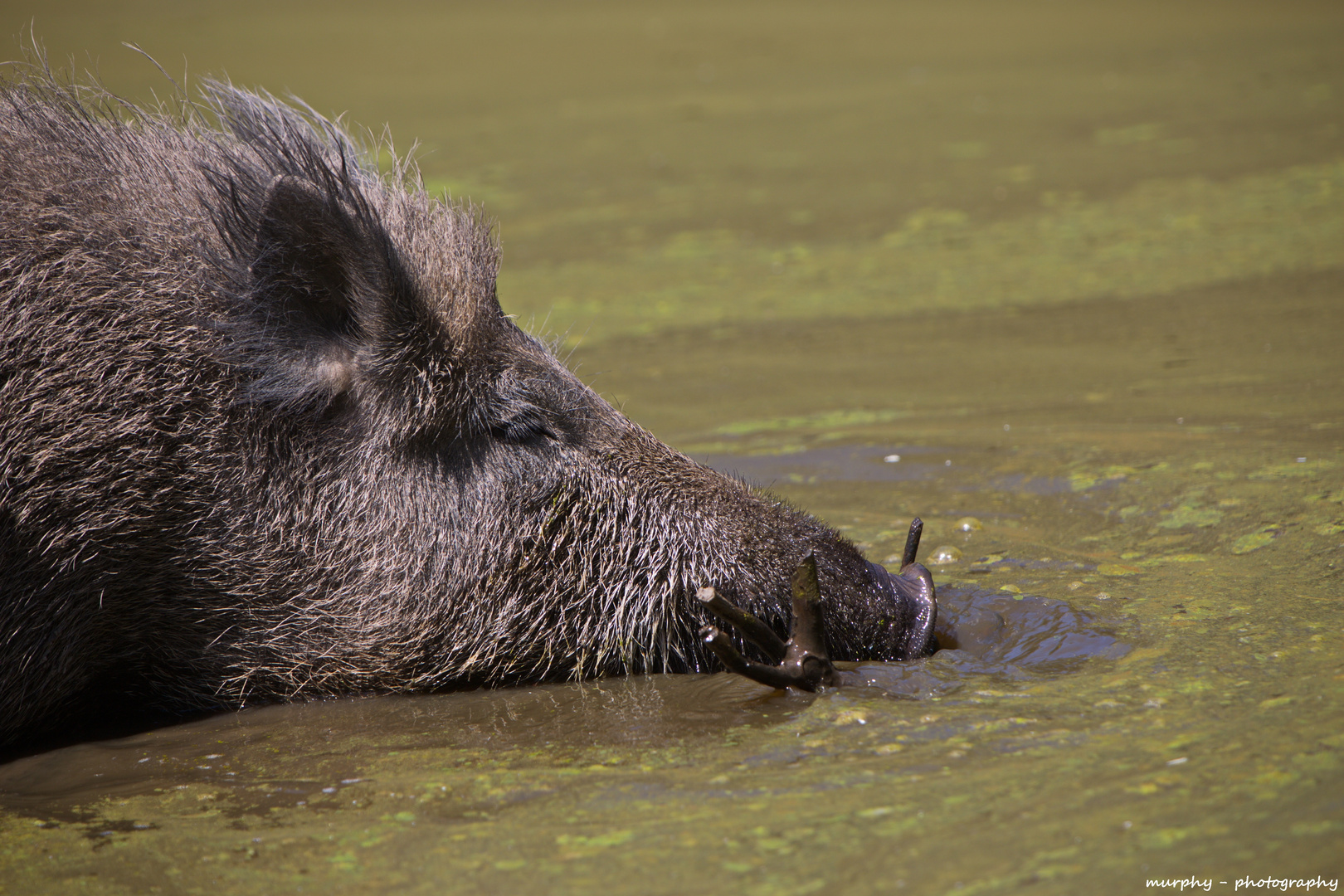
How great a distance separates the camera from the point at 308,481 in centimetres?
367

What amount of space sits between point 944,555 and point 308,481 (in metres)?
2.08

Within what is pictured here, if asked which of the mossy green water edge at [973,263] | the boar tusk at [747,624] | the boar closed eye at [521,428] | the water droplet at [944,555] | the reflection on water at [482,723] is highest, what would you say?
the mossy green water edge at [973,263]

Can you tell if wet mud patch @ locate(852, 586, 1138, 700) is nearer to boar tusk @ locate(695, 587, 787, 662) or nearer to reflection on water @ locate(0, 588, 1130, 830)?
reflection on water @ locate(0, 588, 1130, 830)

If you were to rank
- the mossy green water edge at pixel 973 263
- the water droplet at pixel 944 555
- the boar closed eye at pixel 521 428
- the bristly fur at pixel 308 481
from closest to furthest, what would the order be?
the bristly fur at pixel 308 481, the boar closed eye at pixel 521 428, the water droplet at pixel 944 555, the mossy green water edge at pixel 973 263

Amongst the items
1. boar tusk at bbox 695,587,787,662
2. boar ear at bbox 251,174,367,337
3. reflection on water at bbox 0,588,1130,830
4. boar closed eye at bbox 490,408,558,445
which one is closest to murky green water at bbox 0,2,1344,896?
reflection on water at bbox 0,588,1130,830

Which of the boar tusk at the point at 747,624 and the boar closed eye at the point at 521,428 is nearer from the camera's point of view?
the boar tusk at the point at 747,624

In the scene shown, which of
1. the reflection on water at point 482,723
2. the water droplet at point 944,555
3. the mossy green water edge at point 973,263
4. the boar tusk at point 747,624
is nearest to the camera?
the reflection on water at point 482,723

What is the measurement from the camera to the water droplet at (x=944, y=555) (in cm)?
431

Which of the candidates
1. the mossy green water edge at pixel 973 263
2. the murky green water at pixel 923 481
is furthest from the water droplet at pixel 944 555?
the mossy green water edge at pixel 973 263

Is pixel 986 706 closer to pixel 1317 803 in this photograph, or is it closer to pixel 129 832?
pixel 1317 803

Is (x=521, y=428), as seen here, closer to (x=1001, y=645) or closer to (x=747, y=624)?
(x=747, y=624)

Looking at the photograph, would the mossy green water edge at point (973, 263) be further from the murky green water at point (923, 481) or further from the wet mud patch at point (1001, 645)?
the wet mud patch at point (1001, 645)

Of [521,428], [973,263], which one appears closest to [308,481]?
[521,428]

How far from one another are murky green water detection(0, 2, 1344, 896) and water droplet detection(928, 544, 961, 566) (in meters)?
0.05
